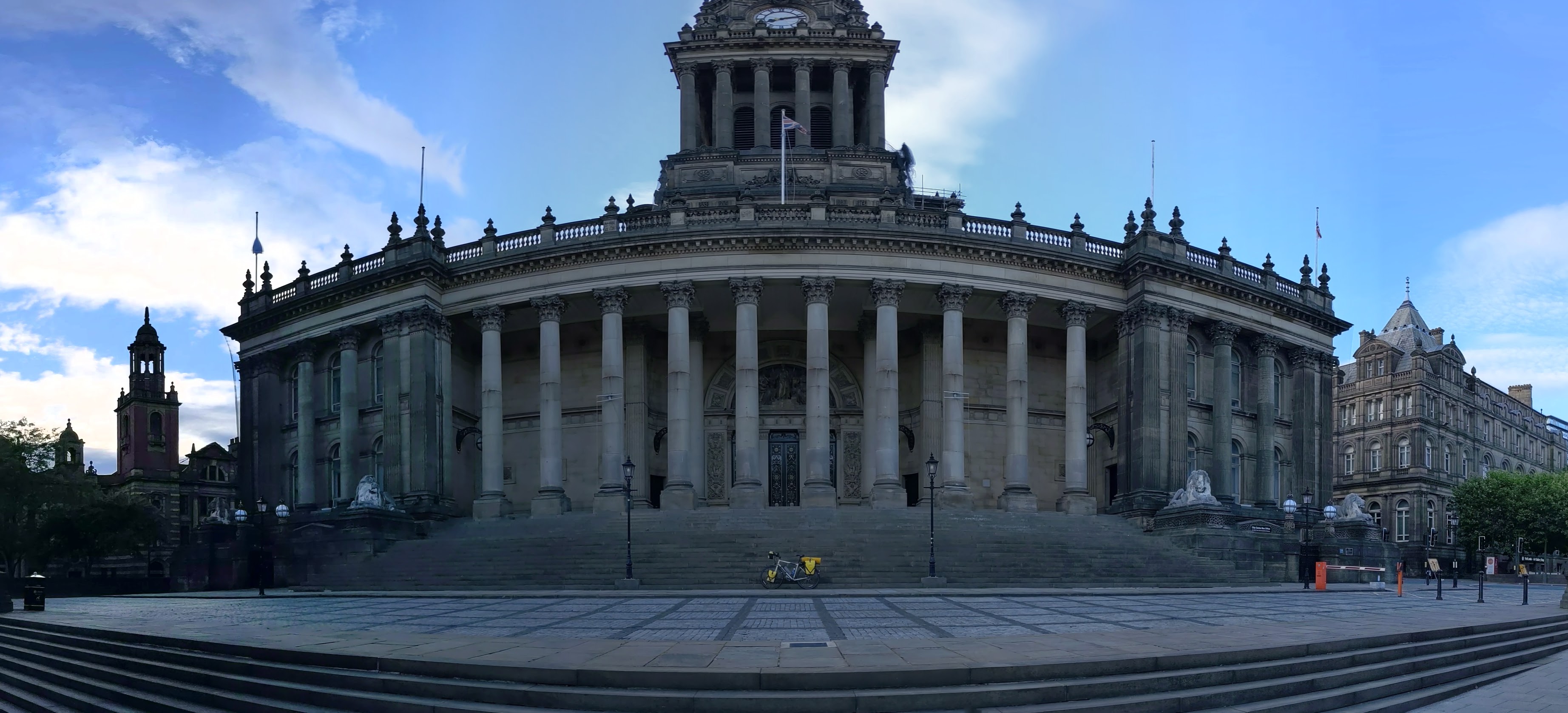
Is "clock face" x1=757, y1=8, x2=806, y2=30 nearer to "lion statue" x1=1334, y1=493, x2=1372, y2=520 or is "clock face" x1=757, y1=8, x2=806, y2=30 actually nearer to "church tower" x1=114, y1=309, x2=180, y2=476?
"lion statue" x1=1334, y1=493, x2=1372, y2=520

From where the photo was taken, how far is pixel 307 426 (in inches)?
2280

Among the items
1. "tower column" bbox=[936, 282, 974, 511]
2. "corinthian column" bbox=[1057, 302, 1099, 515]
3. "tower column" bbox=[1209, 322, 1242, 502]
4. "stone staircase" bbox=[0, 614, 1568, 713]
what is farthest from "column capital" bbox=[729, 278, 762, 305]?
"stone staircase" bbox=[0, 614, 1568, 713]

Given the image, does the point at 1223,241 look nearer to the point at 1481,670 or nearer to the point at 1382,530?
the point at 1382,530

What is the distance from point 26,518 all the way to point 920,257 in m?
52.5

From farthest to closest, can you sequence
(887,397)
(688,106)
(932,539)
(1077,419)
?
(688,106) → (1077,419) → (887,397) → (932,539)

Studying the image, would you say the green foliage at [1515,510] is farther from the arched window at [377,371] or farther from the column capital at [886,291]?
the arched window at [377,371]

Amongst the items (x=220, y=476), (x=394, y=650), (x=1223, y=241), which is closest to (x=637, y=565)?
(x=394, y=650)

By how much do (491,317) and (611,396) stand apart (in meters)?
7.36

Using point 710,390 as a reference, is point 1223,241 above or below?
above

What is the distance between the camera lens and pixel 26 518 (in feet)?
217

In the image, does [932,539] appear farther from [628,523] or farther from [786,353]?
[786,353]

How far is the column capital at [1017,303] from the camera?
168 ft

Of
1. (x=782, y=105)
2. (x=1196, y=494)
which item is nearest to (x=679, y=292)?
(x=782, y=105)

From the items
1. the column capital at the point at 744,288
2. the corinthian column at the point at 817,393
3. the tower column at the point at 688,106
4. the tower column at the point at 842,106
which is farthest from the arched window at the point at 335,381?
A: the tower column at the point at 842,106
